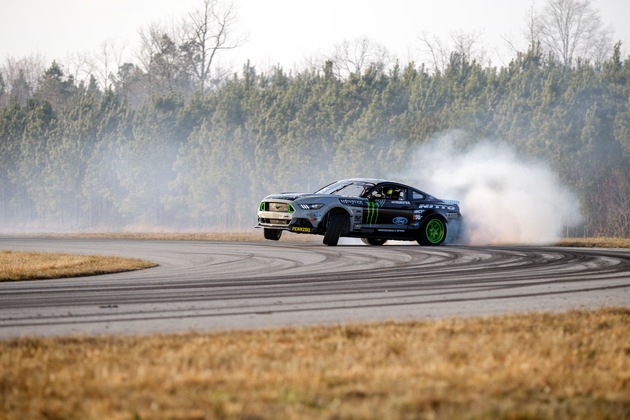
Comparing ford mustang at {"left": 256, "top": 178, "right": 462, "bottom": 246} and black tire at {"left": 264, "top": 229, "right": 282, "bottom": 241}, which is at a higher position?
ford mustang at {"left": 256, "top": 178, "right": 462, "bottom": 246}

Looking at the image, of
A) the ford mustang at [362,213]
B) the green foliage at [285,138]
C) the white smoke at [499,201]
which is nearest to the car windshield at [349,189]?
the ford mustang at [362,213]

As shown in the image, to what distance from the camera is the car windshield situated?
2200 cm

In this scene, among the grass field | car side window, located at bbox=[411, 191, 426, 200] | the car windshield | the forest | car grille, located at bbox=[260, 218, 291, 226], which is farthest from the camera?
the forest

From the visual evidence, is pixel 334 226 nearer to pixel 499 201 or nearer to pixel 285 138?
pixel 499 201

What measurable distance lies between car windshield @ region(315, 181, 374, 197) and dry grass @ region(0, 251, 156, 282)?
222 inches

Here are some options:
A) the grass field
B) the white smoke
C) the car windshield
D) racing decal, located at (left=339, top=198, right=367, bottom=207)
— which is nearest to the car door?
racing decal, located at (left=339, top=198, right=367, bottom=207)

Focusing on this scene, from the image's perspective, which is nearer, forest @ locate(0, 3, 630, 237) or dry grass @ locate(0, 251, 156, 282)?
dry grass @ locate(0, 251, 156, 282)

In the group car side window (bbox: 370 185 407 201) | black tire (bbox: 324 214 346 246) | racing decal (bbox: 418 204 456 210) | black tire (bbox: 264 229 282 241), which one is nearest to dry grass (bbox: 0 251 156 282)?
black tire (bbox: 264 229 282 241)

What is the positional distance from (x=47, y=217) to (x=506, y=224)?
6502 centimetres

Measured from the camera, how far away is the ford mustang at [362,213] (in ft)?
68.8

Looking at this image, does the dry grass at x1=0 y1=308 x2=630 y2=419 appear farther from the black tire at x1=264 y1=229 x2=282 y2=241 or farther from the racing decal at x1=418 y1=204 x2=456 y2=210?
the racing decal at x1=418 y1=204 x2=456 y2=210

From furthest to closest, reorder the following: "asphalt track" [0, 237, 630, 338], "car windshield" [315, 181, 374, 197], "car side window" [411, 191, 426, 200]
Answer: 1. "car side window" [411, 191, 426, 200]
2. "car windshield" [315, 181, 374, 197]
3. "asphalt track" [0, 237, 630, 338]

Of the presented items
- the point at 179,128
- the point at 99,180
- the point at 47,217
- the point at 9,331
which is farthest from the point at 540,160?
the point at 47,217

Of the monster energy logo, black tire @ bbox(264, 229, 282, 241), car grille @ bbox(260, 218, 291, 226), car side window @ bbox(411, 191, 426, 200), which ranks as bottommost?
black tire @ bbox(264, 229, 282, 241)
